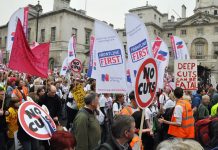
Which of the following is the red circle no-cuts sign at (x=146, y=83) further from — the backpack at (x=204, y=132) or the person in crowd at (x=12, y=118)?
the person in crowd at (x=12, y=118)

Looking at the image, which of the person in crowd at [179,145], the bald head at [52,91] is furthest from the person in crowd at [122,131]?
the bald head at [52,91]

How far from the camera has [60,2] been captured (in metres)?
49.4

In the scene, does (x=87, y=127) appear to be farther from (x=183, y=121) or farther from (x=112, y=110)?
(x=112, y=110)

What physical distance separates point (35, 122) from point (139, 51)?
6.63 feet

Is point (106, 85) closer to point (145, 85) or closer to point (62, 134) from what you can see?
point (145, 85)

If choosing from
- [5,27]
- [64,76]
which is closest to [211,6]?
[5,27]

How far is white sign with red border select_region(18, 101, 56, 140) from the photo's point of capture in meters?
4.32

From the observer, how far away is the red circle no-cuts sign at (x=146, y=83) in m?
4.35

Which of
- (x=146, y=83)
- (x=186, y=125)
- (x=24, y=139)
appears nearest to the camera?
(x=146, y=83)

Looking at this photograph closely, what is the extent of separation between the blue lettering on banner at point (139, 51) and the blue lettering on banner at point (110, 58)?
5.58 feet

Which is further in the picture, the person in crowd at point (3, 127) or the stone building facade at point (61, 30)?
the stone building facade at point (61, 30)

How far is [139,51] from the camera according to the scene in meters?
5.38

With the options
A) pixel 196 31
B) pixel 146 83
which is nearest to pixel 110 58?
pixel 146 83

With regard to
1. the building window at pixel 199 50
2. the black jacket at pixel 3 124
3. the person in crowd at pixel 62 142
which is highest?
the building window at pixel 199 50
